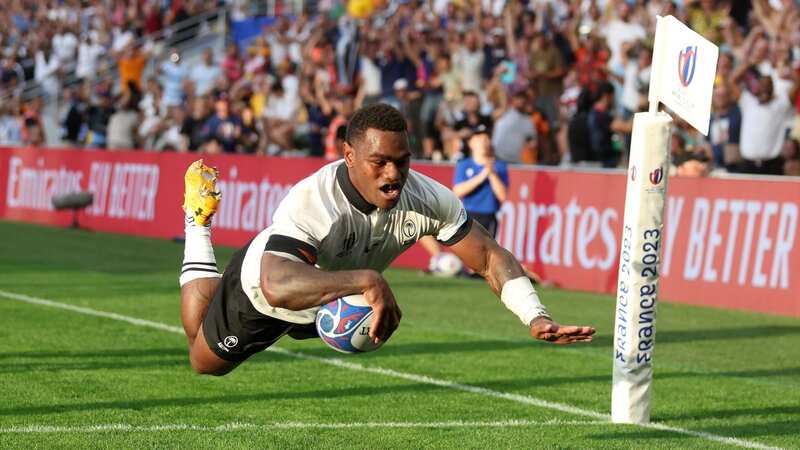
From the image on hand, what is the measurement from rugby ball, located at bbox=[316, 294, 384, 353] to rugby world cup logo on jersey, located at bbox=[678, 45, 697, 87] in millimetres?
3002

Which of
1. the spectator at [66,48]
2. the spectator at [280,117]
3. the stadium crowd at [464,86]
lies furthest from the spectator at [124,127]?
the spectator at [66,48]

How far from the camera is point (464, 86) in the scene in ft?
72.4

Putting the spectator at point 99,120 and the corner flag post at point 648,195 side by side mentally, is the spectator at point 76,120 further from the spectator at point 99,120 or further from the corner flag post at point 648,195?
the corner flag post at point 648,195

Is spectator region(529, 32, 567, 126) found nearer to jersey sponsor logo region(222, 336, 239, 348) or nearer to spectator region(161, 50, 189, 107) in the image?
spectator region(161, 50, 189, 107)

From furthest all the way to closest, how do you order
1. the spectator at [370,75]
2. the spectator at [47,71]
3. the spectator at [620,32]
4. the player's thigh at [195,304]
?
the spectator at [47,71] < the spectator at [370,75] < the spectator at [620,32] < the player's thigh at [195,304]

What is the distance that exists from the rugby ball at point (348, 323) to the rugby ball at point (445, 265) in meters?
11.8

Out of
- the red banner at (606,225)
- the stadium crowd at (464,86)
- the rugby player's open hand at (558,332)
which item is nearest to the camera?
the rugby player's open hand at (558,332)

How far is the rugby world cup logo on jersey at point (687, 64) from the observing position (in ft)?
28.2

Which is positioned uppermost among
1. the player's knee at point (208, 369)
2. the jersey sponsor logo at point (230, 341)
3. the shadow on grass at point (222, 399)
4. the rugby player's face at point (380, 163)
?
the rugby player's face at point (380, 163)

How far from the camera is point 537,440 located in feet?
26.0

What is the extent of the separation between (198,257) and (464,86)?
1327 centimetres

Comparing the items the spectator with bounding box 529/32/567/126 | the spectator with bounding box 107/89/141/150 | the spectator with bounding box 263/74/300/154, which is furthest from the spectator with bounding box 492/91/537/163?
the spectator with bounding box 107/89/141/150

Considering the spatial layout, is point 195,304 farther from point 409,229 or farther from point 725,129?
point 725,129

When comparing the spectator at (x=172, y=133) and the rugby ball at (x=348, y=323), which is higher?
the spectator at (x=172, y=133)
